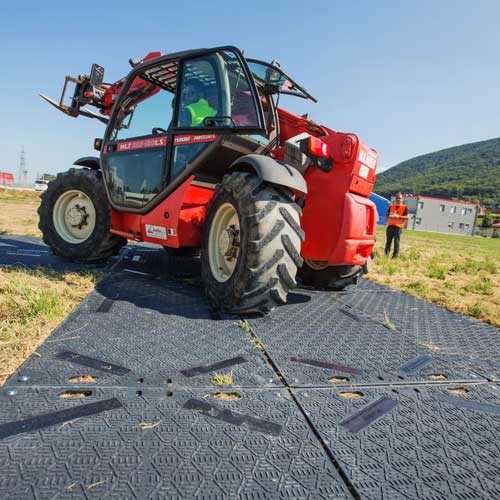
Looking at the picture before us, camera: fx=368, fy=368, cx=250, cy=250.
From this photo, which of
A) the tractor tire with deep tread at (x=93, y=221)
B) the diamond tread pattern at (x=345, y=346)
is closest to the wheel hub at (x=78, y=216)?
the tractor tire with deep tread at (x=93, y=221)

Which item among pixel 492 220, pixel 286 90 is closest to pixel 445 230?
pixel 492 220

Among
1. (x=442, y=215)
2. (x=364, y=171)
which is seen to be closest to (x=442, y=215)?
(x=442, y=215)

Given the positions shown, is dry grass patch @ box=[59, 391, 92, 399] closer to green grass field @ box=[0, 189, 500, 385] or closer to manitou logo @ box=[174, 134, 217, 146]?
green grass field @ box=[0, 189, 500, 385]

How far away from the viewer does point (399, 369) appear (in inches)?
80.9

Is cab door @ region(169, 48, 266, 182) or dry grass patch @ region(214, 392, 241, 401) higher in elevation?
cab door @ region(169, 48, 266, 182)

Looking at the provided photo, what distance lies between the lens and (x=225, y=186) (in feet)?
9.68

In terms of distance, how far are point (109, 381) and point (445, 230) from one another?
9525cm

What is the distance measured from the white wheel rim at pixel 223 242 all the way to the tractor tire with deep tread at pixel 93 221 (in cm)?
173

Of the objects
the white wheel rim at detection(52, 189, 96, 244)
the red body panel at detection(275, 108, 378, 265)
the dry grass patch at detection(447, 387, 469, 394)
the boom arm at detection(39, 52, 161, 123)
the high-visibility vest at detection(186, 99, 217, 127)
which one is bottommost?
the dry grass patch at detection(447, 387, 469, 394)

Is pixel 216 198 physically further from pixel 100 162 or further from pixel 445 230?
pixel 445 230

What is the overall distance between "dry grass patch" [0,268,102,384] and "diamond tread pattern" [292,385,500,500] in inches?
53.6

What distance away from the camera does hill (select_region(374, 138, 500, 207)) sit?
13062 cm

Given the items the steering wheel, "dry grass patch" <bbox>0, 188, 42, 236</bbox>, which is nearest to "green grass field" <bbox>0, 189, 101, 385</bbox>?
the steering wheel

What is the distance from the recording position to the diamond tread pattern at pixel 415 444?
3.74ft
